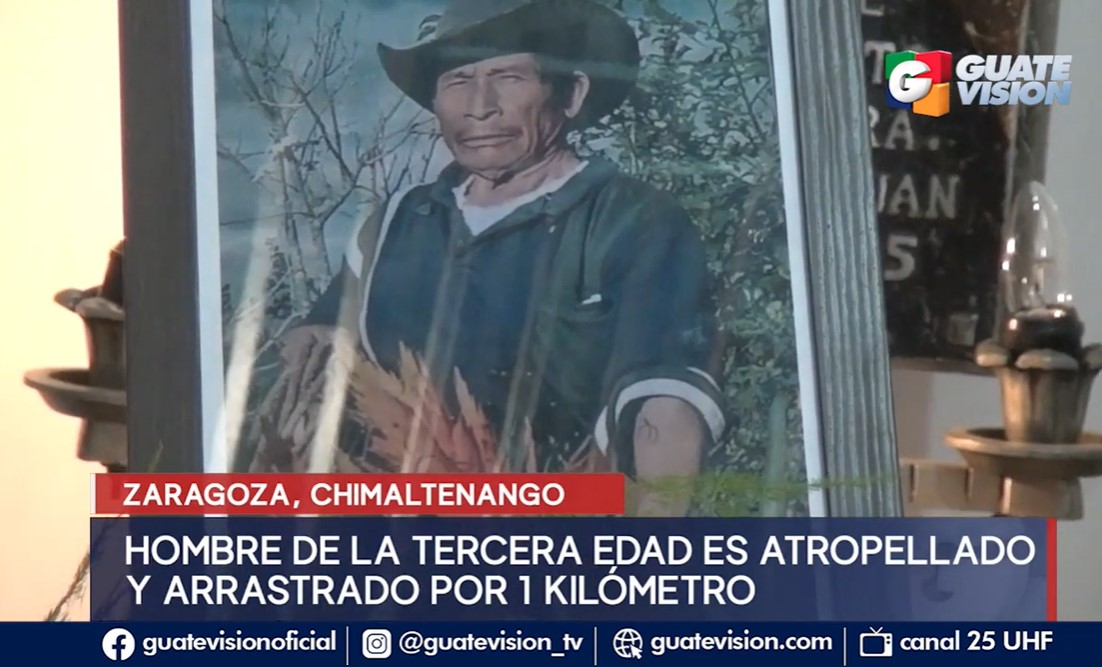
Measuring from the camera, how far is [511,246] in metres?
0.70

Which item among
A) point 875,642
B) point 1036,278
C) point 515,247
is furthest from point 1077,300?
point 515,247

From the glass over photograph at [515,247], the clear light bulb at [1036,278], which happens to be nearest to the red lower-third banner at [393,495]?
the glass over photograph at [515,247]

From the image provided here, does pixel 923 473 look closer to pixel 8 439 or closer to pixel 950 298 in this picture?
pixel 950 298

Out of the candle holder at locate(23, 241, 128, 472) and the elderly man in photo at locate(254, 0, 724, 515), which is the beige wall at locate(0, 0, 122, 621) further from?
the elderly man in photo at locate(254, 0, 724, 515)

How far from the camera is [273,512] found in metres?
0.70

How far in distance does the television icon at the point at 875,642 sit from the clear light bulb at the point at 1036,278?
221 millimetres

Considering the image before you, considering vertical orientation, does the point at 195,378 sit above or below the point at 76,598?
above

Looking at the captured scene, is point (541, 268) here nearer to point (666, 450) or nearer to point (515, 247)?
point (515, 247)

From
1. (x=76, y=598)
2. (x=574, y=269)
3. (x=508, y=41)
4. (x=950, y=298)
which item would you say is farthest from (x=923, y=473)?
(x=76, y=598)

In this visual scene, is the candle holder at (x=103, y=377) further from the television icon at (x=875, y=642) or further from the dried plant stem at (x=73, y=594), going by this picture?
the television icon at (x=875, y=642)

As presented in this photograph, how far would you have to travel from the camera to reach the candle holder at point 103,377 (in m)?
0.69

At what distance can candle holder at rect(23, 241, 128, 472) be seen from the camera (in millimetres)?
691

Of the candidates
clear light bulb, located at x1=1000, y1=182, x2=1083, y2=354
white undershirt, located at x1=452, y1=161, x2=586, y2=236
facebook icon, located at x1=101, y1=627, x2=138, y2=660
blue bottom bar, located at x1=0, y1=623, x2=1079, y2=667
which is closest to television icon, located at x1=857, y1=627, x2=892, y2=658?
blue bottom bar, located at x1=0, y1=623, x2=1079, y2=667

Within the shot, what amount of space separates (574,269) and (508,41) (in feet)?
0.53
